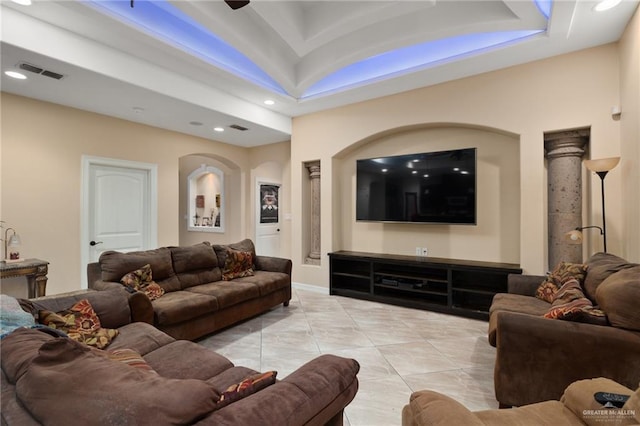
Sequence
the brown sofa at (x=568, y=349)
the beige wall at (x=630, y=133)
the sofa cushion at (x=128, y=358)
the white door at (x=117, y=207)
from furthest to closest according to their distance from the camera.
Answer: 1. the white door at (x=117, y=207)
2. the beige wall at (x=630, y=133)
3. the brown sofa at (x=568, y=349)
4. the sofa cushion at (x=128, y=358)

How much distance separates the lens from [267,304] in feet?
12.4

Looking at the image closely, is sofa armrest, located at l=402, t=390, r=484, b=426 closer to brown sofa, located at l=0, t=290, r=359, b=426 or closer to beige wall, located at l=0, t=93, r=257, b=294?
brown sofa, located at l=0, t=290, r=359, b=426

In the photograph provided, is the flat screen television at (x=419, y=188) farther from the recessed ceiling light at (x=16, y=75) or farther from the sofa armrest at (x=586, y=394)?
the recessed ceiling light at (x=16, y=75)

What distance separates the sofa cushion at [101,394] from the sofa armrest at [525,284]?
321 centimetres

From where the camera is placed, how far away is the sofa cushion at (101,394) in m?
0.76

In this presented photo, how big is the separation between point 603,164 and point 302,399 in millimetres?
3402

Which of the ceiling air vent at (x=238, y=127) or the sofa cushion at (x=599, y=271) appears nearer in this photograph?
the sofa cushion at (x=599, y=271)

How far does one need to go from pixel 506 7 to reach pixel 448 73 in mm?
926

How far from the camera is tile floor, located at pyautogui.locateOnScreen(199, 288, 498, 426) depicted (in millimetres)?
2148

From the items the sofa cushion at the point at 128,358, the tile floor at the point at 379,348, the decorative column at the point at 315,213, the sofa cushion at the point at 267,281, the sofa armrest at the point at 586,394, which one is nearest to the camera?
the sofa armrest at the point at 586,394

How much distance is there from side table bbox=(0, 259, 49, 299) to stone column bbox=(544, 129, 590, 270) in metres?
5.69

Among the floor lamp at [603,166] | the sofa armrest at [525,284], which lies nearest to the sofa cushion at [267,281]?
the sofa armrest at [525,284]

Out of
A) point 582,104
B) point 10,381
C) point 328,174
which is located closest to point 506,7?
point 582,104

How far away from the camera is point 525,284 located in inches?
120
